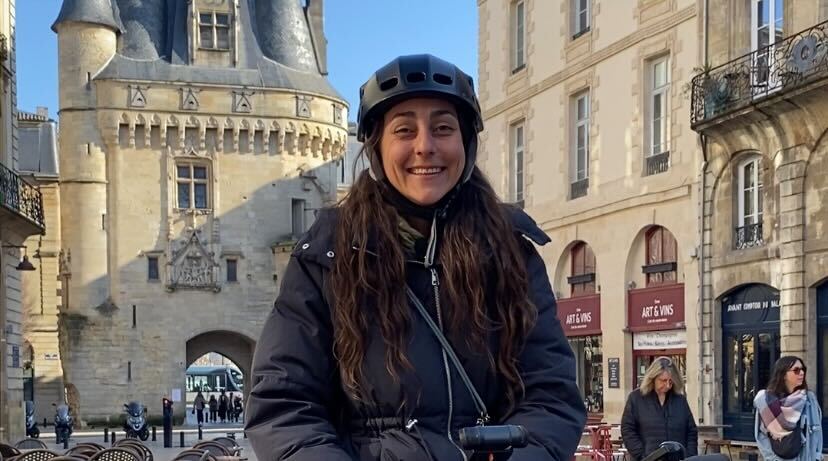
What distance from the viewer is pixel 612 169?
A: 70.2ft

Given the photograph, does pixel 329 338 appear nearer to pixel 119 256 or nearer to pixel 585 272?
pixel 585 272

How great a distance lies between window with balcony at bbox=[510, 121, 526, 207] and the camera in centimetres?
2570

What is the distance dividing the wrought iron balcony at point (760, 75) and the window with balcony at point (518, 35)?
25.6 ft

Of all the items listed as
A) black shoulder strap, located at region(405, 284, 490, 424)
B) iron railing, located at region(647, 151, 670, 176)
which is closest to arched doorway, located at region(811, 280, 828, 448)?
iron railing, located at region(647, 151, 670, 176)

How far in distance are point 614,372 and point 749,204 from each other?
491 centimetres

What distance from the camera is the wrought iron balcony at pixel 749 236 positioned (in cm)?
1748

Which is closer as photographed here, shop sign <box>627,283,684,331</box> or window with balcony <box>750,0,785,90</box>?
window with balcony <box>750,0,785,90</box>

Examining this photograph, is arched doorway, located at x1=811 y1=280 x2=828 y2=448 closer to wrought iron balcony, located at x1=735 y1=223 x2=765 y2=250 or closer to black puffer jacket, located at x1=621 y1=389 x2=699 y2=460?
wrought iron balcony, located at x1=735 y1=223 x2=765 y2=250

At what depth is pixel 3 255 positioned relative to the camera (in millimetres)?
24391

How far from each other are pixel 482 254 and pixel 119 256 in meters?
40.7

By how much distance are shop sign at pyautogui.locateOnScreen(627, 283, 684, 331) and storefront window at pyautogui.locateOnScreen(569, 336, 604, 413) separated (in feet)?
5.56

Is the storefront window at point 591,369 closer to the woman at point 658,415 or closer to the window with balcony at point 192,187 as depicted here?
the woman at point 658,415

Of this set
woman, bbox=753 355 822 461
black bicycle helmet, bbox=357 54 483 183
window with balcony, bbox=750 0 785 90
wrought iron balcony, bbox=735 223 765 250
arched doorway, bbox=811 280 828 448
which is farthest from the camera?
wrought iron balcony, bbox=735 223 765 250

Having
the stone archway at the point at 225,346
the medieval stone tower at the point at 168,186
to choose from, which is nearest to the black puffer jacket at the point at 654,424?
the medieval stone tower at the point at 168,186
